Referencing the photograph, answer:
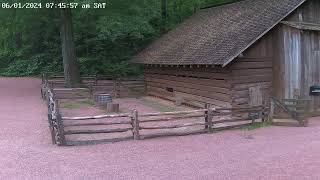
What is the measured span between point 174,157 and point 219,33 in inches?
450

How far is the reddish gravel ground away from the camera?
979 cm

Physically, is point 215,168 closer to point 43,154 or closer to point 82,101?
point 43,154

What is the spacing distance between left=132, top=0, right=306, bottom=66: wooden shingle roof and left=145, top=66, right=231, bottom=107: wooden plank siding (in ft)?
2.29

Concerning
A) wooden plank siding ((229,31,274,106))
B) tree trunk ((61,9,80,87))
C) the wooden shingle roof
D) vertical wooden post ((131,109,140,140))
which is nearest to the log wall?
wooden plank siding ((229,31,274,106))

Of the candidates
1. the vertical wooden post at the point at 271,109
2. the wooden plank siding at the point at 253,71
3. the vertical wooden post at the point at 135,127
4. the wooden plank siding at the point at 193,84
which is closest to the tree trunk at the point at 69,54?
the wooden plank siding at the point at 193,84

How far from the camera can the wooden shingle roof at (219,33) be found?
1870cm

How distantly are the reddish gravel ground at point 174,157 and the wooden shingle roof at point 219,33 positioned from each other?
460cm

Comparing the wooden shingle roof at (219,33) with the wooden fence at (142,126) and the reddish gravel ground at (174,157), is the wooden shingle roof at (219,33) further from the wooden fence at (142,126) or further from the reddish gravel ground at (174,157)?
the reddish gravel ground at (174,157)

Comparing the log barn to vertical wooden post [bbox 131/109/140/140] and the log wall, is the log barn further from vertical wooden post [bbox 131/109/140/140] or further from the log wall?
vertical wooden post [bbox 131/109/140/140]

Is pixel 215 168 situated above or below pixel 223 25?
below

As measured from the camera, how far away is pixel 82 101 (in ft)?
81.3

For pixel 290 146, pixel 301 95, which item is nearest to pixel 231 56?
pixel 301 95

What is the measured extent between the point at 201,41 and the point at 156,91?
235 inches

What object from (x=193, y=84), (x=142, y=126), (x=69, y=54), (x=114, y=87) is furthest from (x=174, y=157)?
(x=69, y=54)
